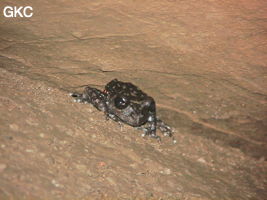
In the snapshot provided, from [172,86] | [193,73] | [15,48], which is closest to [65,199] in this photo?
[172,86]

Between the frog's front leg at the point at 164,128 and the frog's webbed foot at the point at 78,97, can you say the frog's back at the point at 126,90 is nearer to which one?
the frog's webbed foot at the point at 78,97

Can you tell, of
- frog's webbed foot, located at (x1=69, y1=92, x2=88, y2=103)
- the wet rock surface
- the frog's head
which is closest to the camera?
the wet rock surface

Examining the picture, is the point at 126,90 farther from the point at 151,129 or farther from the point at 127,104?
the point at 151,129

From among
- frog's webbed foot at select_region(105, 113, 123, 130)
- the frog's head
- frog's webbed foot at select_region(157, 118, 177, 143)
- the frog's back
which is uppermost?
the frog's back

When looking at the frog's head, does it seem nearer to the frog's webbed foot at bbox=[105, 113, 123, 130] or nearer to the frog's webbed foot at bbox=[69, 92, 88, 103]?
the frog's webbed foot at bbox=[105, 113, 123, 130]

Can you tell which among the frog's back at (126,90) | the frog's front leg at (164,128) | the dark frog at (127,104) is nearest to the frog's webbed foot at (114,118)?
the dark frog at (127,104)

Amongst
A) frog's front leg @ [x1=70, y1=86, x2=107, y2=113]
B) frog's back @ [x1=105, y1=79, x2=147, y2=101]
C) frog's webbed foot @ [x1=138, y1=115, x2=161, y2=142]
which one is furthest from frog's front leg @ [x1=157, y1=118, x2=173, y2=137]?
frog's front leg @ [x1=70, y1=86, x2=107, y2=113]

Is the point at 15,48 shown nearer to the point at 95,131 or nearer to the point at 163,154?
the point at 95,131

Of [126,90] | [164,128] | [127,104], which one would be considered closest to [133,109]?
[127,104]
